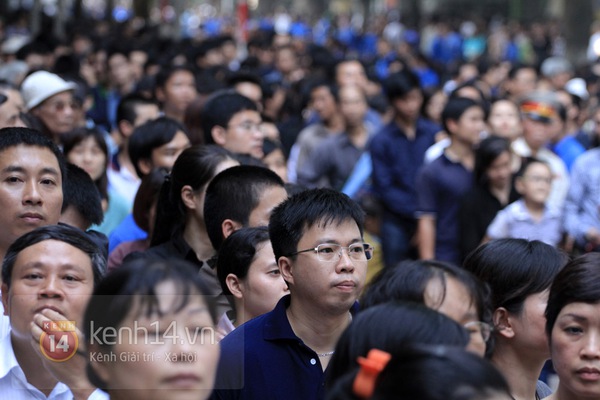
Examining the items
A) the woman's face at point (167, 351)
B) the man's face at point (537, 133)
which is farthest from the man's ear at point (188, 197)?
the man's face at point (537, 133)

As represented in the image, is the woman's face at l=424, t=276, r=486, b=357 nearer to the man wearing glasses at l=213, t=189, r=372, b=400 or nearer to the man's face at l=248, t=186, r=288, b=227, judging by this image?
the man wearing glasses at l=213, t=189, r=372, b=400

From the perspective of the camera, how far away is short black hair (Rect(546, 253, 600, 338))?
3.77 metres

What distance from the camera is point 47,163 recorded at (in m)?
4.91

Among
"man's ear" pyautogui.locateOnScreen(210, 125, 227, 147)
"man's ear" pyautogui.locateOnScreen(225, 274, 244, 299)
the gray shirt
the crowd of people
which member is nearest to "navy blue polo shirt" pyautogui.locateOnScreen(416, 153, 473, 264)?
the crowd of people

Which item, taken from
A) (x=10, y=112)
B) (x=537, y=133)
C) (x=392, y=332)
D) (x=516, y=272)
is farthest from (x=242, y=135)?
(x=392, y=332)

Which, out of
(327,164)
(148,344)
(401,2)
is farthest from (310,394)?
(401,2)

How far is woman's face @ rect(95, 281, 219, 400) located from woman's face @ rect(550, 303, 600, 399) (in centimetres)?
133

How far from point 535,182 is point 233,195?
366 centimetres

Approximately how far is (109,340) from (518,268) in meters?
1.72

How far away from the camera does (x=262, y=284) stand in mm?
4711

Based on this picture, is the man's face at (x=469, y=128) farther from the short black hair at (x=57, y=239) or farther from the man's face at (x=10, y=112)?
the short black hair at (x=57, y=239)

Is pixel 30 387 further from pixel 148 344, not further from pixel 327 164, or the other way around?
pixel 327 164

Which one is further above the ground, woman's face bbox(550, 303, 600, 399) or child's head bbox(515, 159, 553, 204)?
child's head bbox(515, 159, 553, 204)

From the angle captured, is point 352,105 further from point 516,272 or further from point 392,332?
point 392,332
